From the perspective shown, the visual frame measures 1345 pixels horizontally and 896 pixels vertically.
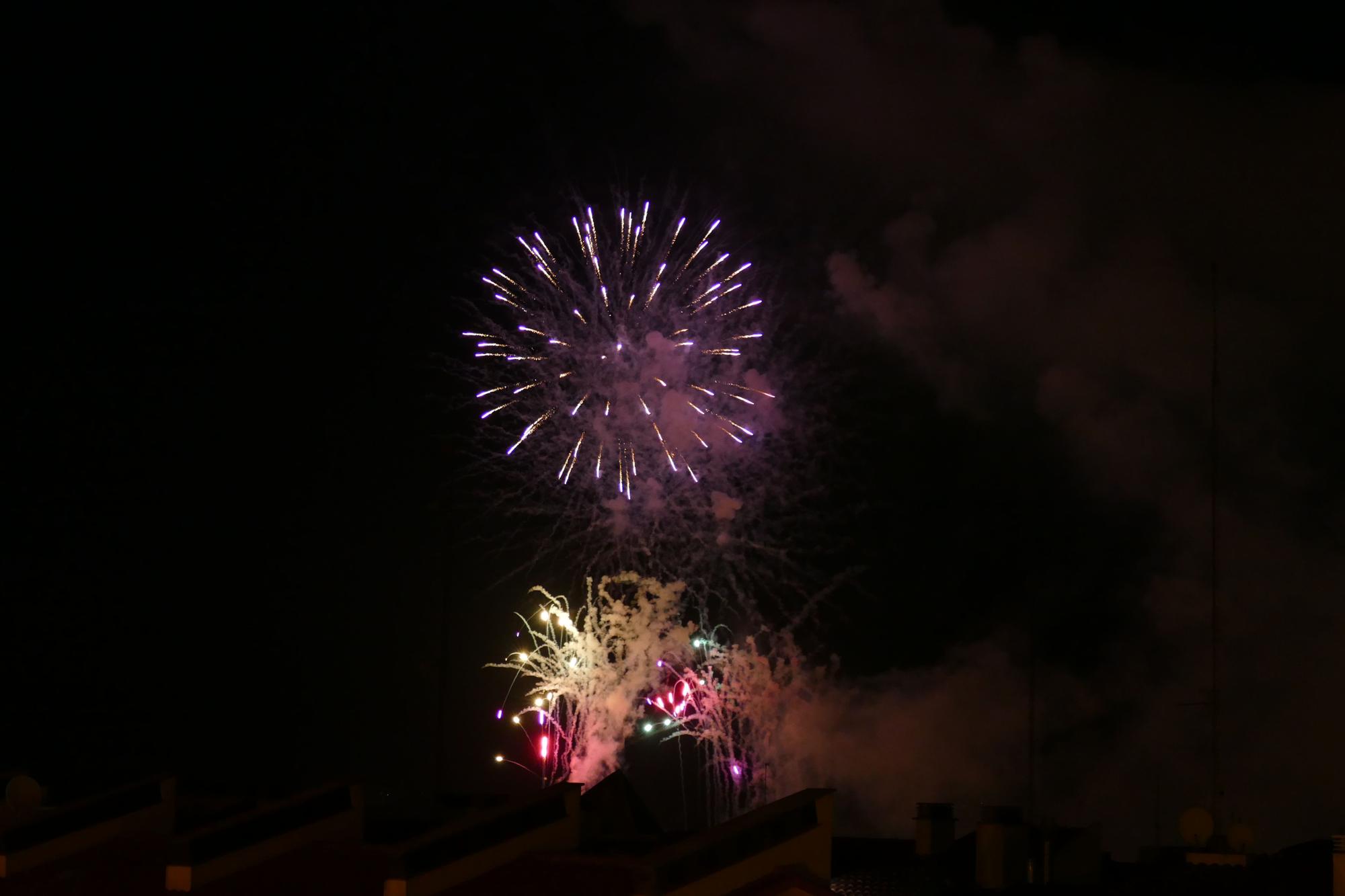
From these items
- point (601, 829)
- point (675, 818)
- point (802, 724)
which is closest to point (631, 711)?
point (802, 724)

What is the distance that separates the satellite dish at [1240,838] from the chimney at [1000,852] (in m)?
2.34

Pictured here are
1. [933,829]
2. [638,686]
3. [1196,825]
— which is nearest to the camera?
[1196,825]

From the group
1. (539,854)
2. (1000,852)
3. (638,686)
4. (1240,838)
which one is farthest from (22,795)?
(638,686)

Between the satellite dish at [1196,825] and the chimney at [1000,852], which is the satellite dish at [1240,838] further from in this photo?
the chimney at [1000,852]

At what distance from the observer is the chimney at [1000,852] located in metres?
18.2

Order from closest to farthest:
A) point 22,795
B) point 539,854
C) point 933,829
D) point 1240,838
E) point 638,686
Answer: point 539,854
point 22,795
point 1240,838
point 933,829
point 638,686

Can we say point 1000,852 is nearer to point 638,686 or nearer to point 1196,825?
point 1196,825

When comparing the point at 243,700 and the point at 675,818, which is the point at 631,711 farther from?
the point at 243,700

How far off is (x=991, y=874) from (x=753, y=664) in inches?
755

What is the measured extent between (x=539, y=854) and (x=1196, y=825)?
7900mm

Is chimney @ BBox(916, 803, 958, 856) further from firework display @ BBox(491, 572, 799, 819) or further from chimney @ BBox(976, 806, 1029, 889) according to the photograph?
A: firework display @ BBox(491, 572, 799, 819)

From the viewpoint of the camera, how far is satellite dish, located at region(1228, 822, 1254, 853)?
729 inches

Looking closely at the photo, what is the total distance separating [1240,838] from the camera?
18547 mm

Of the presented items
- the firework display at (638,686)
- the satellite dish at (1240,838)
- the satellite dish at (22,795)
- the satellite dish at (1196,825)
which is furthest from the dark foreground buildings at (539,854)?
the firework display at (638,686)
